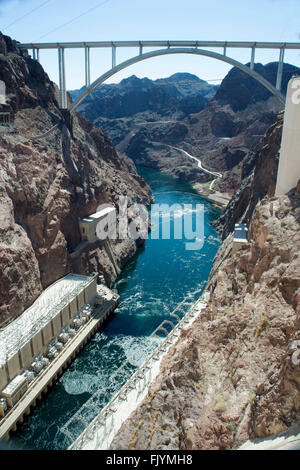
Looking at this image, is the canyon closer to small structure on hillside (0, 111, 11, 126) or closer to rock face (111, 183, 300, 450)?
rock face (111, 183, 300, 450)

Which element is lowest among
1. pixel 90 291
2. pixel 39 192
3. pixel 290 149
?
pixel 90 291

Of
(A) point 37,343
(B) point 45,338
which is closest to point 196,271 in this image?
(B) point 45,338

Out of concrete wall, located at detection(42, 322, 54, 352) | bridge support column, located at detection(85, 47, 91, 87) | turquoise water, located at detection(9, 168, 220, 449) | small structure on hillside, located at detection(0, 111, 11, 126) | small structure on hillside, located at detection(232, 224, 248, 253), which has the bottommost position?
turquoise water, located at detection(9, 168, 220, 449)

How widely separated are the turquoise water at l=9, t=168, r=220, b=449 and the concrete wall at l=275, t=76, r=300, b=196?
749 inches

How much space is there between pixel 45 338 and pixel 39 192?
14.7 meters

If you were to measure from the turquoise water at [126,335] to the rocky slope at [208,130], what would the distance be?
4262cm

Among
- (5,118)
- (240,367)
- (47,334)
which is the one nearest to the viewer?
(240,367)

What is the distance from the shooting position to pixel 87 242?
142 feet

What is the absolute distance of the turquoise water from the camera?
24.6m

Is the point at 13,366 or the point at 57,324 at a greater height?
the point at 57,324

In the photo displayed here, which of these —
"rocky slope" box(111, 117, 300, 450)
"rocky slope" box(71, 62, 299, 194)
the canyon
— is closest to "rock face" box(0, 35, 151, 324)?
the canyon

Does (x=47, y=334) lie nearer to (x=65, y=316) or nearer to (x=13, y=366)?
(x=65, y=316)

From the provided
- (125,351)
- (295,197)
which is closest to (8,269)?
(125,351)

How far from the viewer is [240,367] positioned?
8992 millimetres
